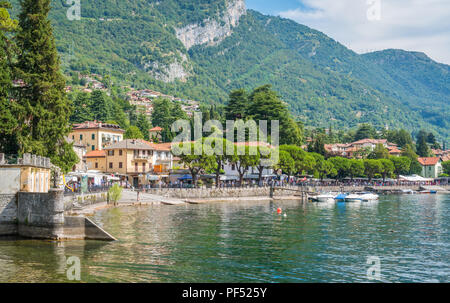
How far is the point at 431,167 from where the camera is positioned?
152 m

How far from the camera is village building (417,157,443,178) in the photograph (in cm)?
15162

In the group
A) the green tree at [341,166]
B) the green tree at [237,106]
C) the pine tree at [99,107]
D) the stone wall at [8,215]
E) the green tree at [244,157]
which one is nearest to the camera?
the stone wall at [8,215]

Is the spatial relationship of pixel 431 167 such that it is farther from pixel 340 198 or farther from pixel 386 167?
pixel 340 198

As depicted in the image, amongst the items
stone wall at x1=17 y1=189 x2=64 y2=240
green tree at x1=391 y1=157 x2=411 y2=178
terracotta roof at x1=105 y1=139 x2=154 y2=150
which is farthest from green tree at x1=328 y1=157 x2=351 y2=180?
stone wall at x1=17 y1=189 x2=64 y2=240

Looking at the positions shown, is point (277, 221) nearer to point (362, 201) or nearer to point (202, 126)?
point (362, 201)

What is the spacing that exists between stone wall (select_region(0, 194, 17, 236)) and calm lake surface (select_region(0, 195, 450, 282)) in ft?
4.97

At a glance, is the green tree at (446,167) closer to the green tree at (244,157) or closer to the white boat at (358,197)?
the white boat at (358,197)

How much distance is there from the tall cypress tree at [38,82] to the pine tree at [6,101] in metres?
0.84

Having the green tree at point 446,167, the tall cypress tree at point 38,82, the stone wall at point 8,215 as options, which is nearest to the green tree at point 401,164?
the green tree at point 446,167

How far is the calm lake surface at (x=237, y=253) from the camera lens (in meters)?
21.0

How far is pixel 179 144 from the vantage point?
7512 centimetres

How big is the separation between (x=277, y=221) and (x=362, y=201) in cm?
4062
